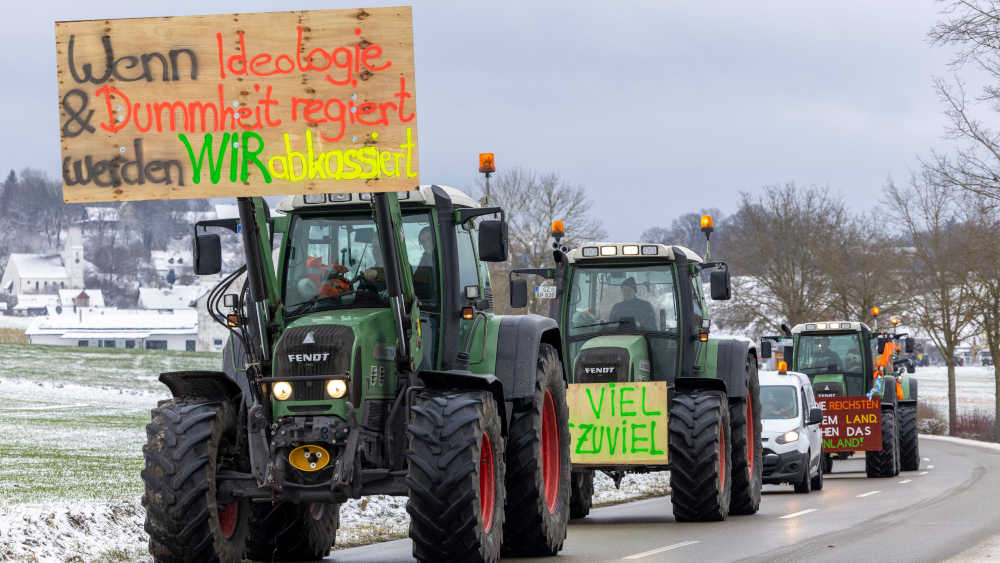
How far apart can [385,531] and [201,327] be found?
117m

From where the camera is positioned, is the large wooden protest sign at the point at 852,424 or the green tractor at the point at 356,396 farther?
the large wooden protest sign at the point at 852,424

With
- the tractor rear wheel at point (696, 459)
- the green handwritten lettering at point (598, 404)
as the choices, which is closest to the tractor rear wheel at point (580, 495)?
the green handwritten lettering at point (598, 404)

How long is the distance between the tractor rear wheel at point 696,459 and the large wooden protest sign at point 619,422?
0.52ft

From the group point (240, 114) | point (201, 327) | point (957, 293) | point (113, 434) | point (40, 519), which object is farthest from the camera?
point (201, 327)

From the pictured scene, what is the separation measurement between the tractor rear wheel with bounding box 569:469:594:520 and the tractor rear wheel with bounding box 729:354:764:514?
165cm

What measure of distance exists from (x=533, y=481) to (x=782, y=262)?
170ft

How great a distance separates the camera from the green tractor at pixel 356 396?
9602 mm

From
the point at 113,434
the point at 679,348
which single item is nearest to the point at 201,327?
the point at 113,434

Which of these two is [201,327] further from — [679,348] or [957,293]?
[679,348]

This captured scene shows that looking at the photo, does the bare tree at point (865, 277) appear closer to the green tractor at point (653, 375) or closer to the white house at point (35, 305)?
the green tractor at point (653, 375)

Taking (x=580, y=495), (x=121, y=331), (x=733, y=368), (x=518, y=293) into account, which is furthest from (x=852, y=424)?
(x=121, y=331)

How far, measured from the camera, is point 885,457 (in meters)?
27.7

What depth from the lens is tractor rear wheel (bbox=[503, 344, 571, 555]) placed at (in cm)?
1143

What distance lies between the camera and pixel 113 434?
1219 inches
